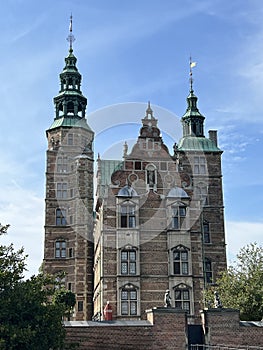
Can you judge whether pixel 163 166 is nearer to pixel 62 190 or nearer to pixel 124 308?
pixel 62 190

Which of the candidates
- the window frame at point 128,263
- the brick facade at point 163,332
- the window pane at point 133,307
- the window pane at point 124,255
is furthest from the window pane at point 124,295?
the brick facade at point 163,332

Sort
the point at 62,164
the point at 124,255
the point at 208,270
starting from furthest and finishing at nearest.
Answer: the point at 62,164, the point at 208,270, the point at 124,255

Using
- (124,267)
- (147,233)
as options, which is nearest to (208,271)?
(147,233)

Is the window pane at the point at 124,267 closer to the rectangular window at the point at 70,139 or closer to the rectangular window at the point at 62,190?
the rectangular window at the point at 62,190

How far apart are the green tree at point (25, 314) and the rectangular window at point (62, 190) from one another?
22853 millimetres

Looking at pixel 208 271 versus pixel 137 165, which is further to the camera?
pixel 208 271

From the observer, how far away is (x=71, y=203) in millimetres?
40781

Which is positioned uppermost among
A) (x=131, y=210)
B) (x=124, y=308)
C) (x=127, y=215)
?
(x=131, y=210)

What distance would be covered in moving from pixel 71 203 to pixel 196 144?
11.1 meters

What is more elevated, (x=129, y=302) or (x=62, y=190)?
(x=62, y=190)

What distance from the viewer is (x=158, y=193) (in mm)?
35500

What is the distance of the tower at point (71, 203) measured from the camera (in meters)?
39.1

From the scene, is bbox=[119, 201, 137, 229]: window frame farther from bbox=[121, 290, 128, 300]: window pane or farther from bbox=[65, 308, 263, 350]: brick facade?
bbox=[65, 308, 263, 350]: brick facade

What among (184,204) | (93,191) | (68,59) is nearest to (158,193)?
(184,204)
